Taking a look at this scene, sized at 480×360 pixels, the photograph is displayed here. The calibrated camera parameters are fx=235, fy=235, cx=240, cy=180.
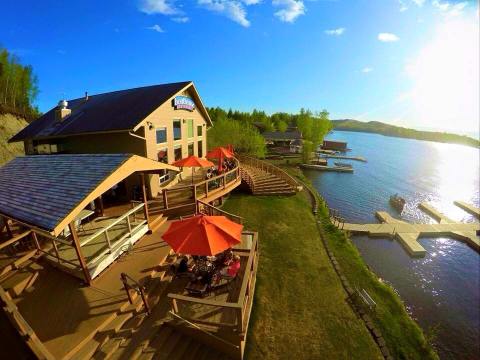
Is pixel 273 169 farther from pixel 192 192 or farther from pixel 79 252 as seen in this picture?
pixel 79 252

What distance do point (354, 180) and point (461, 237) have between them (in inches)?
850

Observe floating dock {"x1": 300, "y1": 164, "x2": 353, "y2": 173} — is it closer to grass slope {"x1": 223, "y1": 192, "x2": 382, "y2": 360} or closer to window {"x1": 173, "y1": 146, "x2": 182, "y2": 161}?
grass slope {"x1": 223, "y1": 192, "x2": 382, "y2": 360}

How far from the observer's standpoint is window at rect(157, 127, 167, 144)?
55.9 feet

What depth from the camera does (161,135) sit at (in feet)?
56.9

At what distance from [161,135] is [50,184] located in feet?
29.6

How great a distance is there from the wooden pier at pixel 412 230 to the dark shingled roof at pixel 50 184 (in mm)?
22506

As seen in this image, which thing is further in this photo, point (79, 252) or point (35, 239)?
point (35, 239)

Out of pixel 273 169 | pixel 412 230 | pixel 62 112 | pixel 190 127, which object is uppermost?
pixel 62 112

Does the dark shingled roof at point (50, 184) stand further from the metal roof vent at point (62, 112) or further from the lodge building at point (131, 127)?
the metal roof vent at point (62, 112)

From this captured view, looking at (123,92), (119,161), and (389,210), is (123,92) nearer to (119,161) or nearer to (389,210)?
(119,161)

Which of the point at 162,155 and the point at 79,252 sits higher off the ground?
the point at 162,155

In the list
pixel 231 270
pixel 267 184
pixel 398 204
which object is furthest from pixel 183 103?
pixel 398 204

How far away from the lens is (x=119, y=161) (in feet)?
Result: 29.8

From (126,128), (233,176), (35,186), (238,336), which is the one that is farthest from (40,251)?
(233,176)
